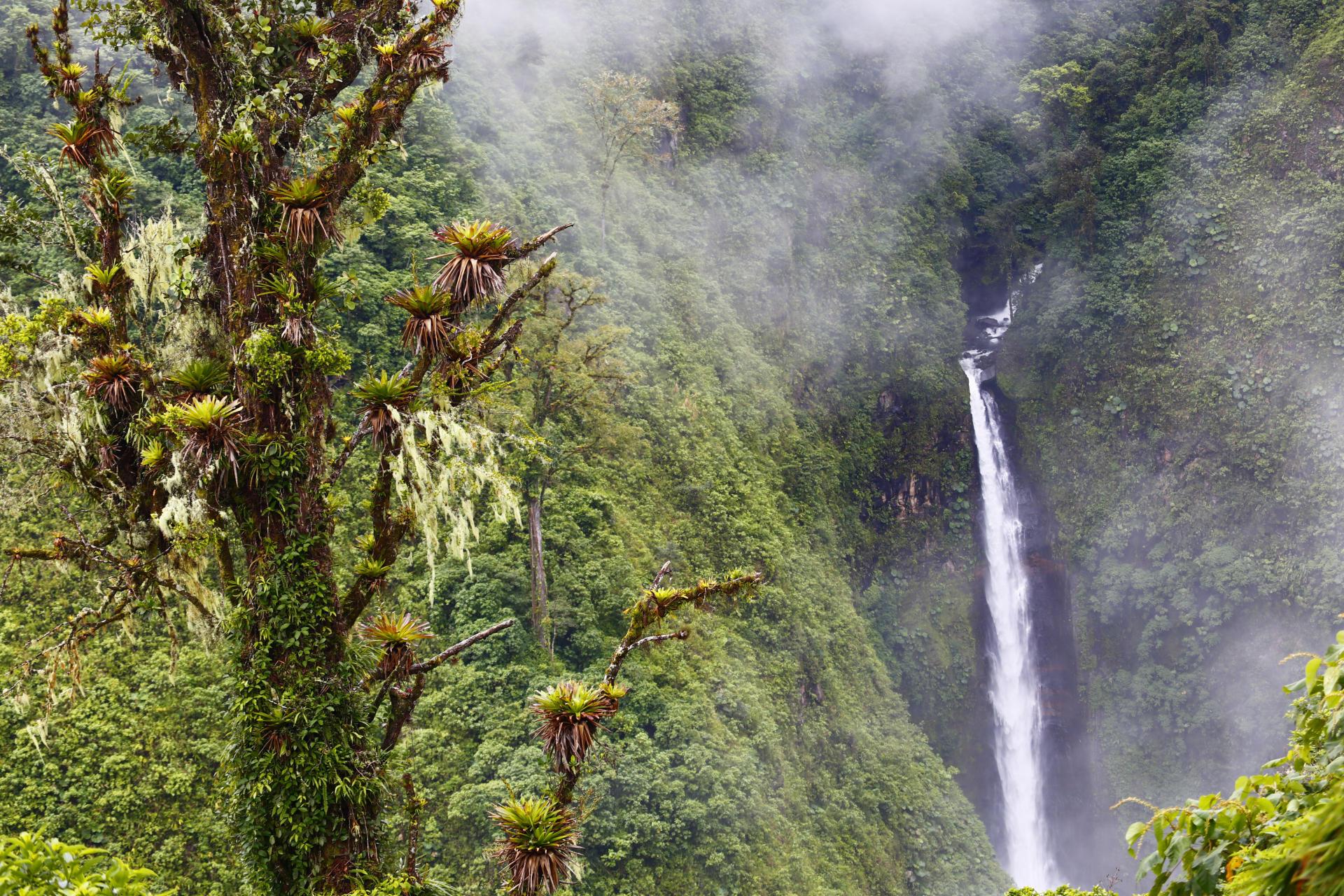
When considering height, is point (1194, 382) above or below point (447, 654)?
above

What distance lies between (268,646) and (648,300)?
21954 millimetres

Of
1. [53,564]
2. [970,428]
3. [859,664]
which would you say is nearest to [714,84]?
[970,428]

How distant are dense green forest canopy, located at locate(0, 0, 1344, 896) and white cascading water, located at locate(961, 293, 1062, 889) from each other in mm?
870

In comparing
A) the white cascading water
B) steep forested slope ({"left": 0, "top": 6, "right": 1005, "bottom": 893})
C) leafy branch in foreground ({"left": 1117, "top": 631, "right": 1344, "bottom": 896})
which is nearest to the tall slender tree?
steep forested slope ({"left": 0, "top": 6, "right": 1005, "bottom": 893})

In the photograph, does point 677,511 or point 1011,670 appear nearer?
point 677,511

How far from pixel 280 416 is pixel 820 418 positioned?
83.7 ft

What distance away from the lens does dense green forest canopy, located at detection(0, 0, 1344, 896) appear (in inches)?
562

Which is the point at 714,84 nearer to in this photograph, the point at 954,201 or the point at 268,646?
the point at 954,201

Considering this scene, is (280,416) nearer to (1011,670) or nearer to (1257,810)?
(1257,810)

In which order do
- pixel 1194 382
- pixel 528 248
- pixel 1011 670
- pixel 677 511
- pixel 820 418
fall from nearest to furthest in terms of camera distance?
pixel 528 248 → pixel 677 511 → pixel 1194 382 → pixel 820 418 → pixel 1011 670

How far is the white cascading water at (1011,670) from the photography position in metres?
28.1

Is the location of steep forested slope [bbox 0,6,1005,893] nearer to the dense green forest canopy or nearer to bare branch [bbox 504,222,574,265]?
the dense green forest canopy

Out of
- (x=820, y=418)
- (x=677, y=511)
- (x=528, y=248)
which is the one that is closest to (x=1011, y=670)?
(x=820, y=418)

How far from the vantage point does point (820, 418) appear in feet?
96.0
